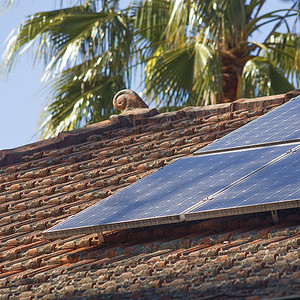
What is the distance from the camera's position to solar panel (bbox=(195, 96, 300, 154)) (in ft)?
21.0

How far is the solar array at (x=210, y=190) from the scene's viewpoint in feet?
16.1

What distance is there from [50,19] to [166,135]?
11.0 metres

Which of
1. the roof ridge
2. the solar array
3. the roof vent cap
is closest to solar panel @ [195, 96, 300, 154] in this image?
the solar array

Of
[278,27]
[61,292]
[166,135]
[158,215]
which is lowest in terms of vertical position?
[61,292]

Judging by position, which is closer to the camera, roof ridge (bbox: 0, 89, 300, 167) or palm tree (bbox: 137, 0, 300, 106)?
roof ridge (bbox: 0, 89, 300, 167)

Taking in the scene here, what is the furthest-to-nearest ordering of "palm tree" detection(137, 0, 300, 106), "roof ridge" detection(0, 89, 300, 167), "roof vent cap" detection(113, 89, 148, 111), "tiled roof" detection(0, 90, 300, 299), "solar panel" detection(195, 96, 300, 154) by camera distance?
1. "palm tree" detection(137, 0, 300, 106)
2. "roof vent cap" detection(113, 89, 148, 111)
3. "roof ridge" detection(0, 89, 300, 167)
4. "solar panel" detection(195, 96, 300, 154)
5. "tiled roof" detection(0, 90, 300, 299)

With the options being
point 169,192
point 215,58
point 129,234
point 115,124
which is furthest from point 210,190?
point 215,58

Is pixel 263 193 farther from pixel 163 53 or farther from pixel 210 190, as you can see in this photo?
pixel 163 53

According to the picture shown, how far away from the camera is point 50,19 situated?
18.6 m

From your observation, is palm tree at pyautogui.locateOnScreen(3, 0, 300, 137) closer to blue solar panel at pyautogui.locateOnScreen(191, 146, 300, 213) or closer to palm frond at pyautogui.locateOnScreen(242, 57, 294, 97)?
palm frond at pyautogui.locateOnScreen(242, 57, 294, 97)

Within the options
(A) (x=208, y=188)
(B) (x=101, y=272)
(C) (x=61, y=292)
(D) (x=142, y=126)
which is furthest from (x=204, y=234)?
(D) (x=142, y=126)

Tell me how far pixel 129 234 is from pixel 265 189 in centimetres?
143

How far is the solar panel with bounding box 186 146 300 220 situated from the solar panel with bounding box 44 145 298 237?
6.1 inches

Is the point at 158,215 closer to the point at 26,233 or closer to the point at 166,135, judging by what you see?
the point at 26,233
